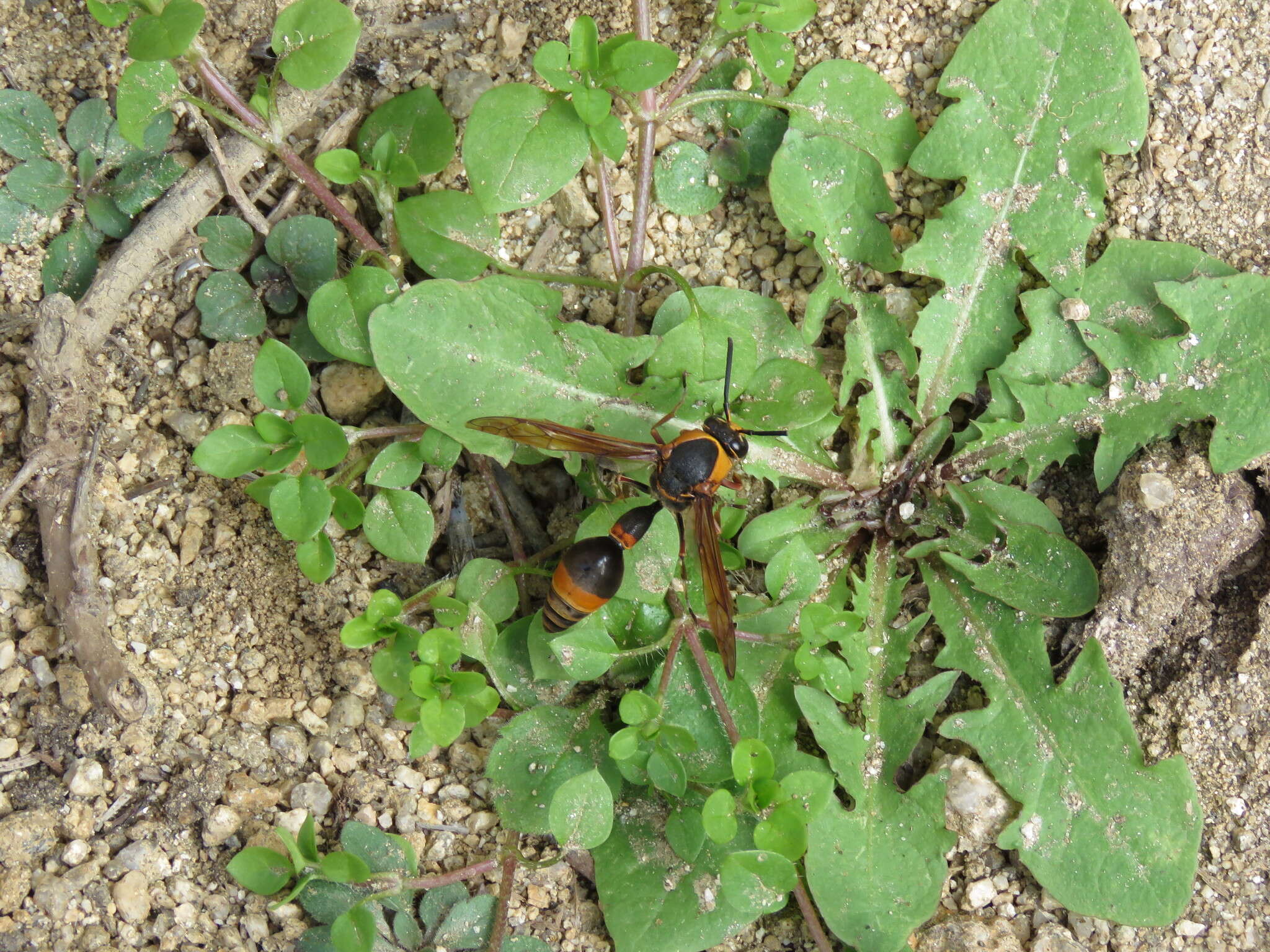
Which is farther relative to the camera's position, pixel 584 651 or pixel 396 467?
pixel 396 467

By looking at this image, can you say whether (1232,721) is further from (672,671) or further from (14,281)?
(14,281)

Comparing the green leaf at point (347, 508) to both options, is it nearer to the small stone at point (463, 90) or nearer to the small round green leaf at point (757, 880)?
the small stone at point (463, 90)

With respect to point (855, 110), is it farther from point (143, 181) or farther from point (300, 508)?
point (143, 181)

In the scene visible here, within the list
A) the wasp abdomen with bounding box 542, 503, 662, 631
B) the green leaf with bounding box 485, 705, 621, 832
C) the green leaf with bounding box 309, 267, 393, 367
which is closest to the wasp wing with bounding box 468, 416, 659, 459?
the wasp abdomen with bounding box 542, 503, 662, 631

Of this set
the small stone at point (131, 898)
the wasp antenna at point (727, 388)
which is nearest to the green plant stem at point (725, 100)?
the wasp antenna at point (727, 388)

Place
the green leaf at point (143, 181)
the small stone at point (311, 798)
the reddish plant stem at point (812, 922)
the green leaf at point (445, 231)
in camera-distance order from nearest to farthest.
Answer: the reddish plant stem at point (812, 922)
the small stone at point (311, 798)
the green leaf at point (445, 231)
the green leaf at point (143, 181)

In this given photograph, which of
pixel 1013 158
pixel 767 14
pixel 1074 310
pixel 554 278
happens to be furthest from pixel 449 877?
pixel 1013 158
